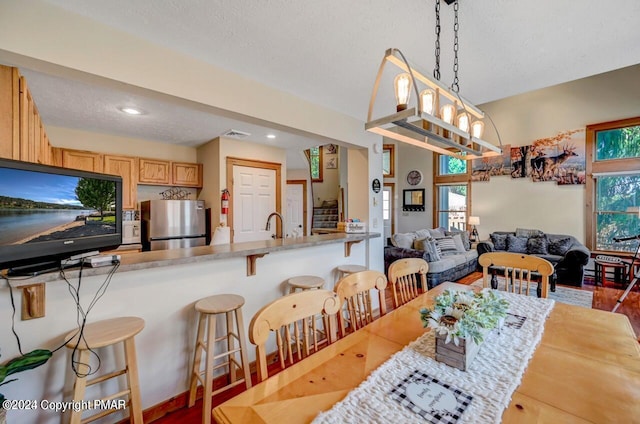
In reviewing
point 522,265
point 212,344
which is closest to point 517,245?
point 522,265

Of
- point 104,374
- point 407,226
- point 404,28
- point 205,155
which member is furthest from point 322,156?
point 104,374

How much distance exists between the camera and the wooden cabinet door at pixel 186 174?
4238mm

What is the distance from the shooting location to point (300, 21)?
1.55m

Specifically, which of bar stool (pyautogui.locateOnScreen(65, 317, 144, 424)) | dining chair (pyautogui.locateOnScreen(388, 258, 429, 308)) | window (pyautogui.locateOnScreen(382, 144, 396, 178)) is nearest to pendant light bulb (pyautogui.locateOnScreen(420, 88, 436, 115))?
dining chair (pyautogui.locateOnScreen(388, 258, 429, 308))

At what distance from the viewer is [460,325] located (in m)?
1.02

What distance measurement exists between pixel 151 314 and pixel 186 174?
3.09 metres

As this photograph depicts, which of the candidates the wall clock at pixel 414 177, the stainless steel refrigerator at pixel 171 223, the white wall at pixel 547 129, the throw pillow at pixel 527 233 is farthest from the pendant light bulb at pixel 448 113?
the wall clock at pixel 414 177

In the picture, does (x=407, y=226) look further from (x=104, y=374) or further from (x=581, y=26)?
(x=104, y=374)

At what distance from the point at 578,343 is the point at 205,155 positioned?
4582 mm

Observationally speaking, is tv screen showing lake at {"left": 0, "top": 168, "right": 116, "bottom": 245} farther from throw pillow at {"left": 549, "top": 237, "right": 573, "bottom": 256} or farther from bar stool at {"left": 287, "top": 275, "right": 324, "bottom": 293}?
throw pillow at {"left": 549, "top": 237, "right": 573, "bottom": 256}

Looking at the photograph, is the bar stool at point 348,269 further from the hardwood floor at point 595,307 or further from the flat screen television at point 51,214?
the flat screen television at point 51,214

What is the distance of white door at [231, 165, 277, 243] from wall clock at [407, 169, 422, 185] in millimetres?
4762

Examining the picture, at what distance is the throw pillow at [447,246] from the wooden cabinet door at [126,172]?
17.0 feet

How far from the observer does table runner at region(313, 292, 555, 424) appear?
0.78 meters
